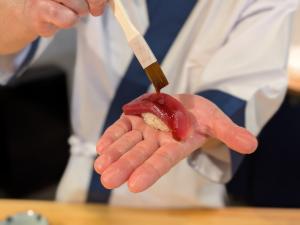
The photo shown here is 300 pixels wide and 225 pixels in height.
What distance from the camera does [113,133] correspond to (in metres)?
0.77

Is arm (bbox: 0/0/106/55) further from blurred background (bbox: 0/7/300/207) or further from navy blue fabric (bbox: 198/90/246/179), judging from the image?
blurred background (bbox: 0/7/300/207)

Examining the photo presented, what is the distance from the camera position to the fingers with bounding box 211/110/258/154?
0.74 meters

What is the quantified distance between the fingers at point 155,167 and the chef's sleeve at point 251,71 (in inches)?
9.2

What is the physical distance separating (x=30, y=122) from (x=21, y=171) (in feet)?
0.66

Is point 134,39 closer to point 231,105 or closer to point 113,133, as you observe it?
point 113,133

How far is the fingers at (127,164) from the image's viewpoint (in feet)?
2.22

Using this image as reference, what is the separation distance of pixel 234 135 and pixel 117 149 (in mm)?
173

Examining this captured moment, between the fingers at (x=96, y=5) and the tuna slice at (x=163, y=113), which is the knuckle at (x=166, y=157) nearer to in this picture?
the tuna slice at (x=163, y=113)

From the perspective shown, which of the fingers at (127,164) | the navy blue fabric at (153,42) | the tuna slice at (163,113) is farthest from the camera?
the navy blue fabric at (153,42)

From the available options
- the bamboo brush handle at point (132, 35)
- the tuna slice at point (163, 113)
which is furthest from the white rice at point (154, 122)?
the bamboo brush handle at point (132, 35)

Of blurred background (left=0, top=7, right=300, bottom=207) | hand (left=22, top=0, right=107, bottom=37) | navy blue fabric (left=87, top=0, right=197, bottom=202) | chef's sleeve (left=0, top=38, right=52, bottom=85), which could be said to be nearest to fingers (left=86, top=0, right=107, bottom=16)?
hand (left=22, top=0, right=107, bottom=37)

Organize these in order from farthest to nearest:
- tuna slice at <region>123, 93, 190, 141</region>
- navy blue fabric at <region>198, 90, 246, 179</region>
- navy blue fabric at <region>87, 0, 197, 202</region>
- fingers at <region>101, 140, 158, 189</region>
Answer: navy blue fabric at <region>87, 0, 197, 202</region> → navy blue fabric at <region>198, 90, 246, 179</region> → tuna slice at <region>123, 93, 190, 141</region> → fingers at <region>101, 140, 158, 189</region>

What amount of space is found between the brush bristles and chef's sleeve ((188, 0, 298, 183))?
0.19 m

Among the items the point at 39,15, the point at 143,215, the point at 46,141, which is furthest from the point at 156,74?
the point at 46,141
